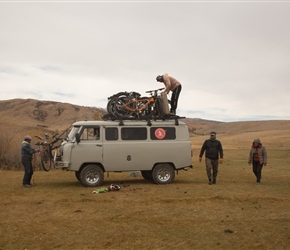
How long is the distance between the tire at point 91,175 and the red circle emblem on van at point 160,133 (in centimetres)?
257

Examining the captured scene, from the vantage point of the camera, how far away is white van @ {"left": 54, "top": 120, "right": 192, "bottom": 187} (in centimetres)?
1414

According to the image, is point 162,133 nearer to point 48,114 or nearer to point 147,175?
point 147,175

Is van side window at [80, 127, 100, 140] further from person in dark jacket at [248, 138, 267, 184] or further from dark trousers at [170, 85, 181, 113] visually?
person in dark jacket at [248, 138, 267, 184]

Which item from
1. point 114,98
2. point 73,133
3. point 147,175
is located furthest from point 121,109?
point 147,175

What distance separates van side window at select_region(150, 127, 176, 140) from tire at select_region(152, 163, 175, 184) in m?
1.09

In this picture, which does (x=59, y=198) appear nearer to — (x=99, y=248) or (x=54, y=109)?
(x=99, y=248)

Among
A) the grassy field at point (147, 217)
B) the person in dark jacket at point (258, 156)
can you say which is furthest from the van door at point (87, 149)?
the person in dark jacket at point (258, 156)

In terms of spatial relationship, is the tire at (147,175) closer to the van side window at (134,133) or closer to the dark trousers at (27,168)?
the van side window at (134,133)

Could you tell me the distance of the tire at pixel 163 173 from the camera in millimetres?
15125

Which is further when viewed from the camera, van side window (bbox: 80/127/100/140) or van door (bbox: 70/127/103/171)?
van side window (bbox: 80/127/100/140)

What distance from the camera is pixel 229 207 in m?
10.7

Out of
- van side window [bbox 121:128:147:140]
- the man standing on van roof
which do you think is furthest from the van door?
the man standing on van roof

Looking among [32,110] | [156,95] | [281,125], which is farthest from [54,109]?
[156,95]

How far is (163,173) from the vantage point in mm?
15289
